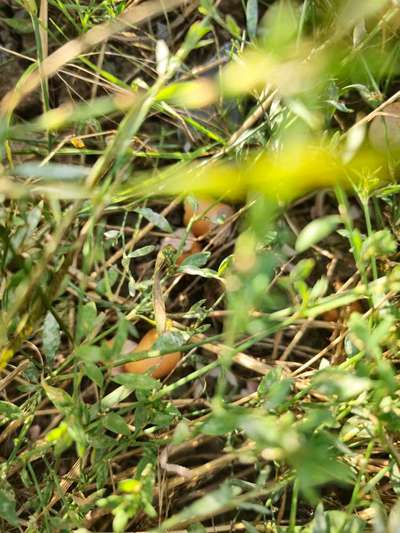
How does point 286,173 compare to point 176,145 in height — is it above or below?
above

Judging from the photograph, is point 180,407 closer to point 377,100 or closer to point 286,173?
point 377,100

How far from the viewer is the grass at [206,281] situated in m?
0.59

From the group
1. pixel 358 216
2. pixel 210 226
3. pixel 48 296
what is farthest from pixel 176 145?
pixel 48 296

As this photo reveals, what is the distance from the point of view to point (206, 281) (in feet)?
3.88

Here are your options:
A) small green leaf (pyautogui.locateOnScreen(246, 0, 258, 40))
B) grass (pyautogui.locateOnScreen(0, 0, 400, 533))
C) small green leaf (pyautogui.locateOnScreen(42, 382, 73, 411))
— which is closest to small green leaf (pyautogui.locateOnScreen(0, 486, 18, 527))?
grass (pyautogui.locateOnScreen(0, 0, 400, 533))

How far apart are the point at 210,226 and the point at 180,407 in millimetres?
300

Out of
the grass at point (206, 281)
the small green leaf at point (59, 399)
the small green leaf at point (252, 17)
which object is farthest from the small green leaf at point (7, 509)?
the small green leaf at point (252, 17)

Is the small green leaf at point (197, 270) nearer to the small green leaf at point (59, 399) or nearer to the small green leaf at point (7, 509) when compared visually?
the small green leaf at point (59, 399)

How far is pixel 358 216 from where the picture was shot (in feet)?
3.92

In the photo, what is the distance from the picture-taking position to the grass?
0.59 m

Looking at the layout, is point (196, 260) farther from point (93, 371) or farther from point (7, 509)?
point (7, 509)

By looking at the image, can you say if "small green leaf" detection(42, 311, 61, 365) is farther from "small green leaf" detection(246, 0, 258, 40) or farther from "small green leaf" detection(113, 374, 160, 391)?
"small green leaf" detection(246, 0, 258, 40)

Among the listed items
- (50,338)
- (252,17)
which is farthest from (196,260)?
(252,17)

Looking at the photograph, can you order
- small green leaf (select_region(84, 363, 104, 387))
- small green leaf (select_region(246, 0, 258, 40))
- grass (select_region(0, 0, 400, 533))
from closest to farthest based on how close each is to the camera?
grass (select_region(0, 0, 400, 533))
small green leaf (select_region(84, 363, 104, 387))
small green leaf (select_region(246, 0, 258, 40))
